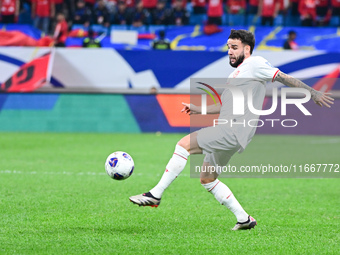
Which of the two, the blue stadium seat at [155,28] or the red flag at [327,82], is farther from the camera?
the blue stadium seat at [155,28]

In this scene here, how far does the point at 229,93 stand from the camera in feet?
20.7

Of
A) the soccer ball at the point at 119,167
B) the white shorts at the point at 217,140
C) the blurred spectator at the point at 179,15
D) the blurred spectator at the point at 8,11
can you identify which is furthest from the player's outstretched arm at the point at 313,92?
the blurred spectator at the point at 8,11

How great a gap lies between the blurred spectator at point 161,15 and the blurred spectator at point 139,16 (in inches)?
12.1

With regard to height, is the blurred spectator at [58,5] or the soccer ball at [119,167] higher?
the soccer ball at [119,167]

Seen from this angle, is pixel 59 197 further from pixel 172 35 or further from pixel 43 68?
pixel 172 35

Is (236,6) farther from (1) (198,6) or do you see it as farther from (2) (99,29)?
(2) (99,29)

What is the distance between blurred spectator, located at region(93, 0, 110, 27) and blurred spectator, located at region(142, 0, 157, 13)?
1494 mm

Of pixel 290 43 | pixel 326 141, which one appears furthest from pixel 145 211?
pixel 290 43

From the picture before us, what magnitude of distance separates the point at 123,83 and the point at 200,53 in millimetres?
2454

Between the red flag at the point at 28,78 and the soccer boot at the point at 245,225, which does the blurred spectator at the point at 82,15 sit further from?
the soccer boot at the point at 245,225

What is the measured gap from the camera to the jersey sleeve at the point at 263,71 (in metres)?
6.24

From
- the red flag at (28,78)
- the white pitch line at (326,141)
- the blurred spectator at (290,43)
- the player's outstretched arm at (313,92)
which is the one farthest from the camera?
the blurred spectator at (290,43)

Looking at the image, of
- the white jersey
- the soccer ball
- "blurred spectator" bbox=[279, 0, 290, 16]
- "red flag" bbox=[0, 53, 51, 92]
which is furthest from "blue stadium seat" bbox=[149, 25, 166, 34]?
the white jersey

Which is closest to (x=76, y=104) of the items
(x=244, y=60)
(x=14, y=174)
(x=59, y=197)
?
(x=14, y=174)
